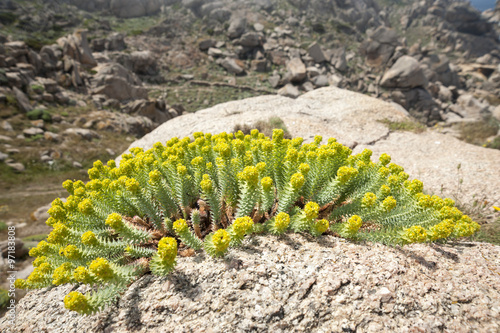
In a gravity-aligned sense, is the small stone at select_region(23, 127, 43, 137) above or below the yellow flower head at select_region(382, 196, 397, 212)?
below

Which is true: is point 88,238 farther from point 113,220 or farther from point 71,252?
point 113,220

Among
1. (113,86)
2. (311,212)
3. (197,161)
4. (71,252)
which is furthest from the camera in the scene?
(113,86)

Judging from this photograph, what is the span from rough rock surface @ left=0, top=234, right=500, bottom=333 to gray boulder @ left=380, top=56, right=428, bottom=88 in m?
56.2

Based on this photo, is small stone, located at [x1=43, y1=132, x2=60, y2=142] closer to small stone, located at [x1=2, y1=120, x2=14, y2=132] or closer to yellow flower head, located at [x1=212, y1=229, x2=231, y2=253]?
small stone, located at [x1=2, y1=120, x2=14, y2=132]

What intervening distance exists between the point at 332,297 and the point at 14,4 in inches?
3342

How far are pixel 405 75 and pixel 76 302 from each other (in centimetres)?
5881

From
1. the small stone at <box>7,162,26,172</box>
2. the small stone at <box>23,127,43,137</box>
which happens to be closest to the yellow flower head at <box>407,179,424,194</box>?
the small stone at <box>7,162,26,172</box>

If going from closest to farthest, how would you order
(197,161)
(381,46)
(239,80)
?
1. (197,161)
2. (239,80)
3. (381,46)

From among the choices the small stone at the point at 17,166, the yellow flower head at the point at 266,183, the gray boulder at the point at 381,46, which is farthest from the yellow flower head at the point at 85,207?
the gray boulder at the point at 381,46

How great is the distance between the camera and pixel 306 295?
83.2 inches

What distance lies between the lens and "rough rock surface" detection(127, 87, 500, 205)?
5137mm

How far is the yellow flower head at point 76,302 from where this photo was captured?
179 centimetres

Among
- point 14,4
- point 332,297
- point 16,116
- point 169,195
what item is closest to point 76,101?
point 16,116

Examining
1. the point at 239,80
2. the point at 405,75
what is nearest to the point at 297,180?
→ the point at 239,80
